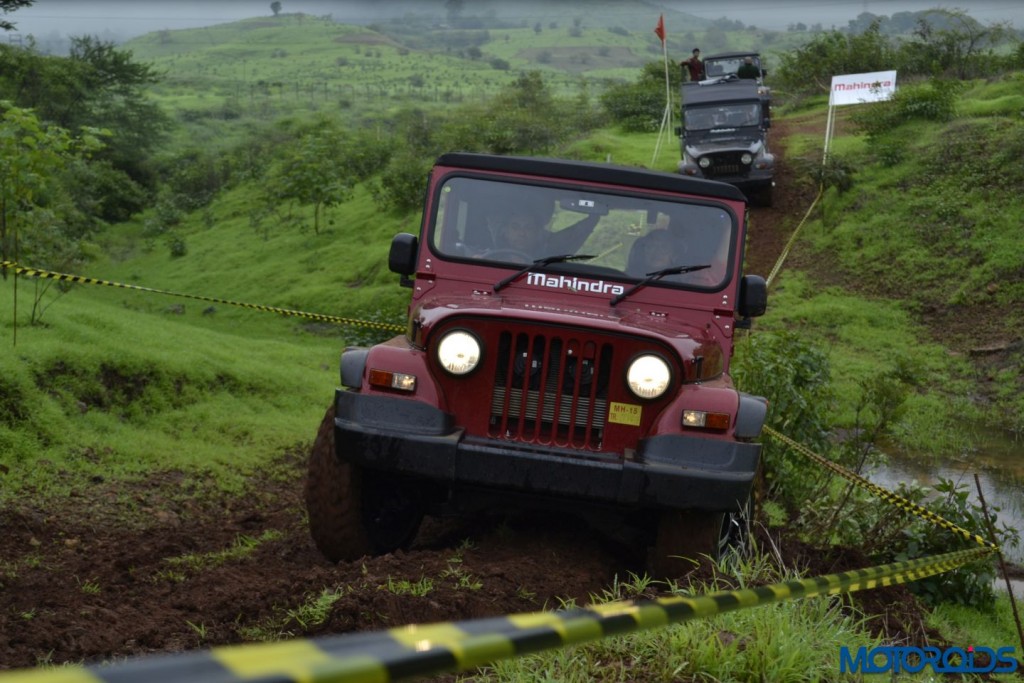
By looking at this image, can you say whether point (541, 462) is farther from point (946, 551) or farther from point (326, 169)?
point (326, 169)

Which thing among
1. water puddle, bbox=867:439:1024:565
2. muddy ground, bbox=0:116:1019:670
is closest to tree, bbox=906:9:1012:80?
water puddle, bbox=867:439:1024:565

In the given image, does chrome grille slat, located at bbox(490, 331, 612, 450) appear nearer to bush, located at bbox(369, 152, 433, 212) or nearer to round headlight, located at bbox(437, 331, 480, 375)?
round headlight, located at bbox(437, 331, 480, 375)

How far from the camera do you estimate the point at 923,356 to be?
14.1 meters

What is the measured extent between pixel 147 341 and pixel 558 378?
19.8 ft

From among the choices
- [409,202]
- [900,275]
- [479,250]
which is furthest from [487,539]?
[409,202]

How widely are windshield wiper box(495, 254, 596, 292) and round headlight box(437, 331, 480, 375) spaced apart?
836 millimetres

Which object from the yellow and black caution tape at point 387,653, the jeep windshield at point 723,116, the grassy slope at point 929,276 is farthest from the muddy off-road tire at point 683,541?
the jeep windshield at point 723,116

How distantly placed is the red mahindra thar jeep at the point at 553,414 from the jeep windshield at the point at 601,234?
0.13 feet

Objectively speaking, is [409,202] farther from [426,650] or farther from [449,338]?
[426,650]

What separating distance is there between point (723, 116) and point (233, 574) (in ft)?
56.4

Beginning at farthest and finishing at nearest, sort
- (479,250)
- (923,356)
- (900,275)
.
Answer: (900,275) → (923,356) → (479,250)

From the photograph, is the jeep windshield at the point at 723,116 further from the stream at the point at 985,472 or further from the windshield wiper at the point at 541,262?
the windshield wiper at the point at 541,262

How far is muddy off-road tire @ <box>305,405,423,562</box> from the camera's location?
5.52m

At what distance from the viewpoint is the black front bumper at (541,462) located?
4992 mm
